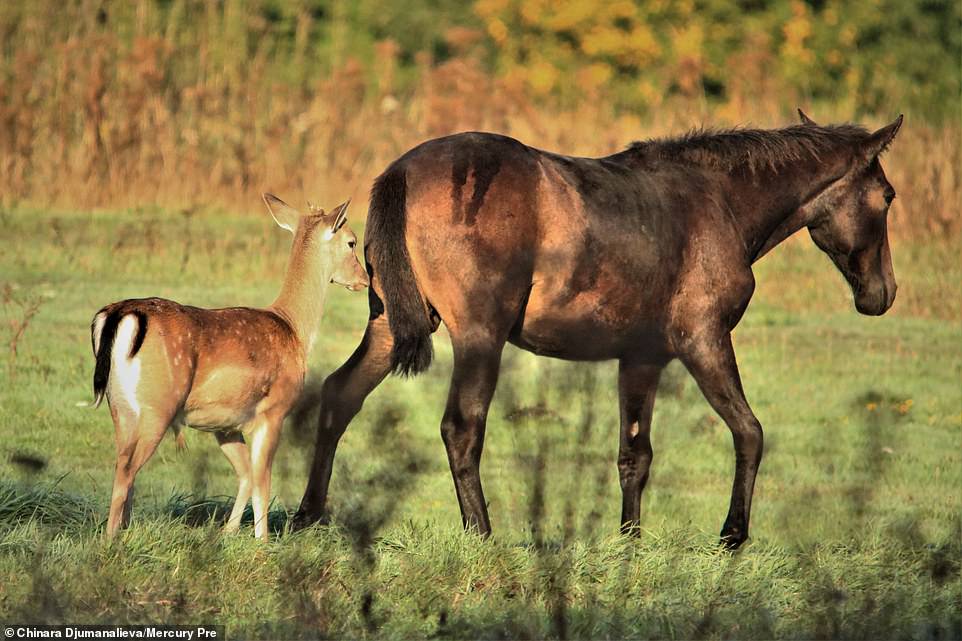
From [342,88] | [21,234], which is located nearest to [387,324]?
[21,234]

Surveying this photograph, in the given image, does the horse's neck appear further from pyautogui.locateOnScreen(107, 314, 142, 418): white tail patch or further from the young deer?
pyautogui.locateOnScreen(107, 314, 142, 418): white tail patch

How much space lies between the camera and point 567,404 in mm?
11609

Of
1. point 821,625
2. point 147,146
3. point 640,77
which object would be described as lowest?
point 821,625

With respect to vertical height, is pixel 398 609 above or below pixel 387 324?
below

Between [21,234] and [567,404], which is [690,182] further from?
[21,234]

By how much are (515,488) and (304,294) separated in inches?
111

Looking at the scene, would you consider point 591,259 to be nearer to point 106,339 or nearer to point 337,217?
point 337,217

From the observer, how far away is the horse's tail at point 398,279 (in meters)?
7.67

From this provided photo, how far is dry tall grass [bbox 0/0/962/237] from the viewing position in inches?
705

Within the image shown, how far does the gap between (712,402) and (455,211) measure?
5.88ft

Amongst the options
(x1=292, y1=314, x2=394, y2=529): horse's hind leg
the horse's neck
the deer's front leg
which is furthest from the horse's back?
the deer's front leg

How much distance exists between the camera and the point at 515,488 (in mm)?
10164

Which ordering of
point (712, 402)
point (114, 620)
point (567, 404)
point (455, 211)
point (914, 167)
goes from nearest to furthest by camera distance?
point (114, 620) → point (455, 211) → point (712, 402) → point (567, 404) → point (914, 167)

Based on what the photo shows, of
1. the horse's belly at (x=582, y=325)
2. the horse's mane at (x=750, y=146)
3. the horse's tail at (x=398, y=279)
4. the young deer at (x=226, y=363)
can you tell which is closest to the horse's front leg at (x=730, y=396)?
the horse's belly at (x=582, y=325)
